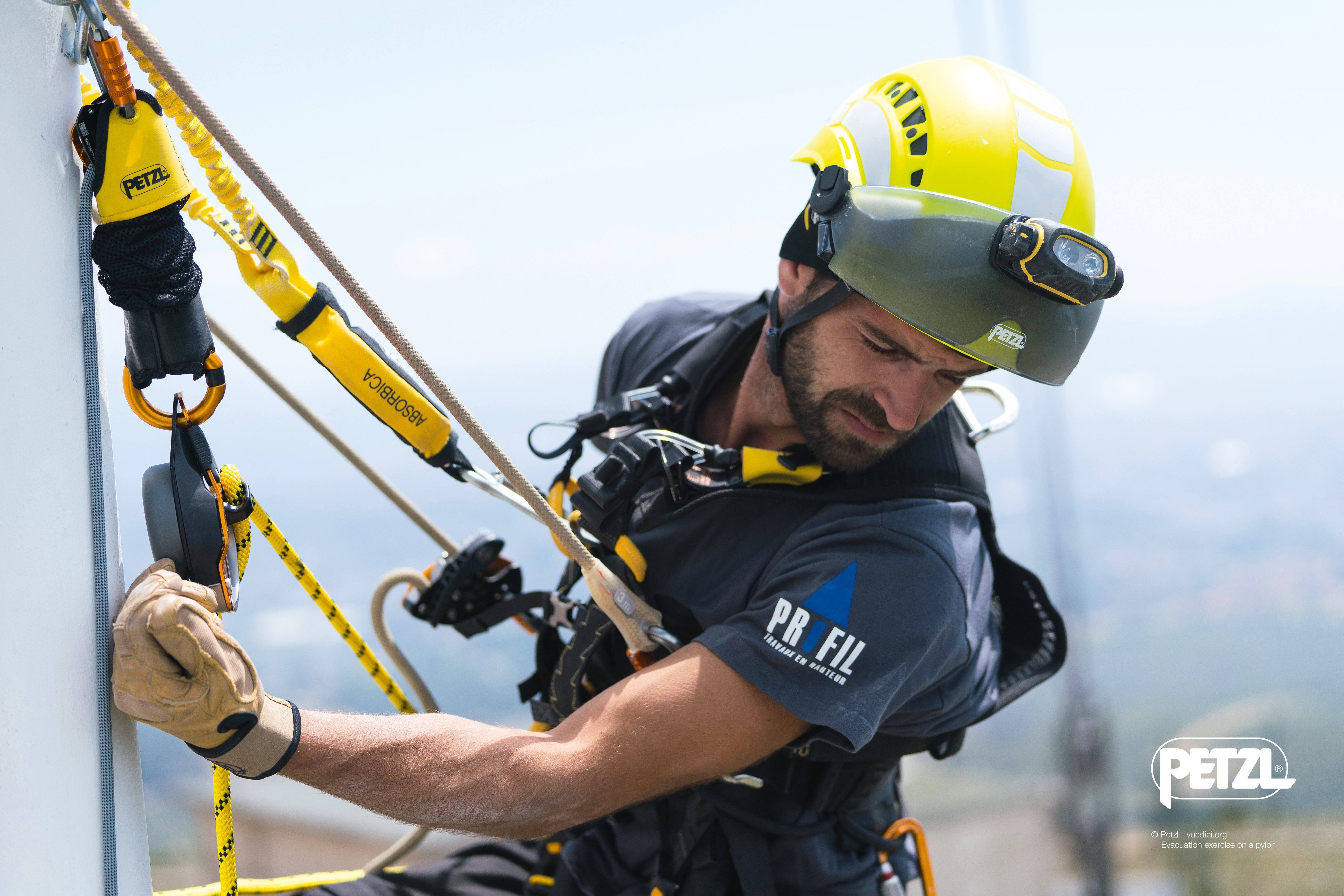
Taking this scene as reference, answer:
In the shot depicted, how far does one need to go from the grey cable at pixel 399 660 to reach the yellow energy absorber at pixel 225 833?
28.7 inches

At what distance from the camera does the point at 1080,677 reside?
209 inches

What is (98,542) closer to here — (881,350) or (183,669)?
(183,669)

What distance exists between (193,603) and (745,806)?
1.19 meters

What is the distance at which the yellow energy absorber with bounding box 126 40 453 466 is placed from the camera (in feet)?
4.48

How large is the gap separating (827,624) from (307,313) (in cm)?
101

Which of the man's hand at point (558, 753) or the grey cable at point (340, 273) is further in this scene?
the man's hand at point (558, 753)

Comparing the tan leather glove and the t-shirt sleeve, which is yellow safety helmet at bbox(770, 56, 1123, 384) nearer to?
the t-shirt sleeve

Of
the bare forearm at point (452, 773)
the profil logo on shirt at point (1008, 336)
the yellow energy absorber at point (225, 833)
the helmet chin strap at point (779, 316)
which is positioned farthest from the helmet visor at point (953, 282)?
the yellow energy absorber at point (225, 833)

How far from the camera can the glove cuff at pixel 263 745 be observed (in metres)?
1.23

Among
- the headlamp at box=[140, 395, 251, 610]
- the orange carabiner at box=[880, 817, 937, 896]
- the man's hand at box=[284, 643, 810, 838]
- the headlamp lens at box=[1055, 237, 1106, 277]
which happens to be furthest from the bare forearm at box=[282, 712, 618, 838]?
the headlamp lens at box=[1055, 237, 1106, 277]

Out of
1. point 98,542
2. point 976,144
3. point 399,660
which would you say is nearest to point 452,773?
point 98,542

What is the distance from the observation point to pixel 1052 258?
5.21ft

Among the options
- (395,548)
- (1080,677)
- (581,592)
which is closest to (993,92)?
(581,592)

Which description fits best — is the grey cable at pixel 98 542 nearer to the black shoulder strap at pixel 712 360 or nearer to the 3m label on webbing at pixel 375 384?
the 3m label on webbing at pixel 375 384
